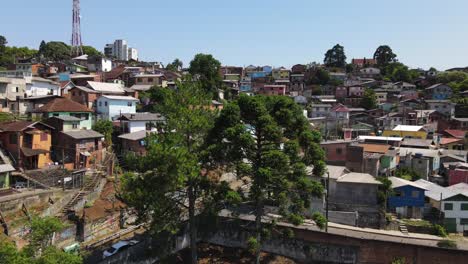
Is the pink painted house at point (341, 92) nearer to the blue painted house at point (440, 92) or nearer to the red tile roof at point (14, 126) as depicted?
the blue painted house at point (440, 92)

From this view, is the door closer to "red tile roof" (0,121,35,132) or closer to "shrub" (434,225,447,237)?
"shrub" (434,225,447,237)

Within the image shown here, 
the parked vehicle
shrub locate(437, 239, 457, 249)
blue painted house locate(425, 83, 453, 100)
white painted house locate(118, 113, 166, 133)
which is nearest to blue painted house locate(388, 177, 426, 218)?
shrub locate(437, 239, 457, 249)

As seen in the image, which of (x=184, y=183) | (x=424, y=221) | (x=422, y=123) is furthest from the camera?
(x=422, y=123)

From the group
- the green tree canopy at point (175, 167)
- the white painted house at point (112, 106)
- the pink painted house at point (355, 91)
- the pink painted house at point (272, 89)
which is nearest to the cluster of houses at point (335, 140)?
the white painted house at point (112, 106)

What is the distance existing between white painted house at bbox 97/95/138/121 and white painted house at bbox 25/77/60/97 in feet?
23.2

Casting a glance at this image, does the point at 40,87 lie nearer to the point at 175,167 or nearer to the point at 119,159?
the point at 119,159

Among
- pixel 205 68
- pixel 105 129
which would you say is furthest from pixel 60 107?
pixel 205 68

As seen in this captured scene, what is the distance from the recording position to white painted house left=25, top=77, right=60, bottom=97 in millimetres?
42812

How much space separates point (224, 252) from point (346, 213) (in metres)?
8.73

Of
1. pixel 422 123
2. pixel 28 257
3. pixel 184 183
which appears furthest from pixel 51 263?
pixel 422 123

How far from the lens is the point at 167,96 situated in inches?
827

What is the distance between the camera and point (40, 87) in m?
44.3

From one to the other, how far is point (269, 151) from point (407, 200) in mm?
14671

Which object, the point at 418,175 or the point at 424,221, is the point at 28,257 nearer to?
the point at 424,221
